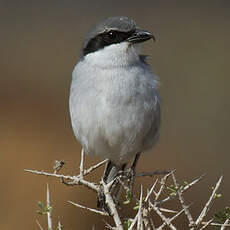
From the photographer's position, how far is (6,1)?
29.7ft

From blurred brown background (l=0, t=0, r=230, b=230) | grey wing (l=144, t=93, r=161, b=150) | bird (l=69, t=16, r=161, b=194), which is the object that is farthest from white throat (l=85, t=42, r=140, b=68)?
blurred brown background (l=0, t=0, r=230, b=230)

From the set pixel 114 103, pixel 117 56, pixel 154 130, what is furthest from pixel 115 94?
pixel 154 130

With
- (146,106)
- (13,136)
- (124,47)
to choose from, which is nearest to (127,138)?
(146,106)

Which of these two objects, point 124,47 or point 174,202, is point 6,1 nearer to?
point 174,202

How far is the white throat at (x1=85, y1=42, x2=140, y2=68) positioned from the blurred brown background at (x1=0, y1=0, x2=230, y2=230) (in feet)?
5.27

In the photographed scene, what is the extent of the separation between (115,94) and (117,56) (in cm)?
31

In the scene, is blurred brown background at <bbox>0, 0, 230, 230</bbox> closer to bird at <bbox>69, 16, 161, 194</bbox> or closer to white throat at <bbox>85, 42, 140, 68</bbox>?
bird at <bbox>69, 16, 161, 194</bbox>

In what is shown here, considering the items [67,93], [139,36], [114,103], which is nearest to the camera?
[114,103]

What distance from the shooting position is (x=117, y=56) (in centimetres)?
399

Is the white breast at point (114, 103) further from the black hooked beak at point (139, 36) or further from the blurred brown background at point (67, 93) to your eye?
the blurred brown background at point (67, 93)

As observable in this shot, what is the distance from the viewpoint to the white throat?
3969 millimetres

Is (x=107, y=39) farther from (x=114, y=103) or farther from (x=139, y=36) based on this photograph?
(x=114, y=103)

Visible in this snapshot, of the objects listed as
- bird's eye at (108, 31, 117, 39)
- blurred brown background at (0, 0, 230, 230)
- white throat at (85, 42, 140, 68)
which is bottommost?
blurred brown background at (0, 0, 230, 230)

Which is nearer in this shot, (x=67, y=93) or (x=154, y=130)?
(x=154, y=130)
